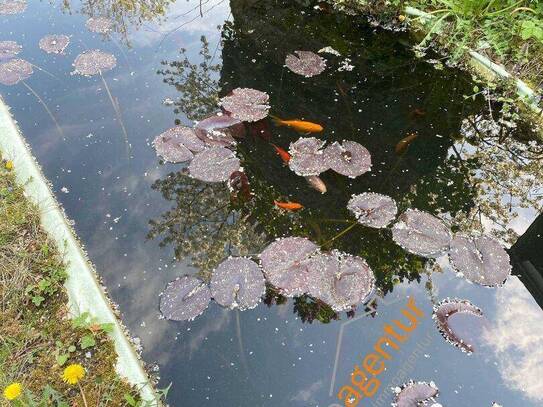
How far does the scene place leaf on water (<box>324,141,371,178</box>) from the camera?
3.02m

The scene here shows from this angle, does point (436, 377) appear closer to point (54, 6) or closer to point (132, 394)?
point (132, 394)

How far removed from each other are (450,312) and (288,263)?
0.91m

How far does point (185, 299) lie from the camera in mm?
2449

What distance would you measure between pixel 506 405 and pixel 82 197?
2658 millimetres

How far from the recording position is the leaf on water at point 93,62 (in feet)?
12.8

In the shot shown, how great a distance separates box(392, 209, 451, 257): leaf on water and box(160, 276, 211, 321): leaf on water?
1157 mm

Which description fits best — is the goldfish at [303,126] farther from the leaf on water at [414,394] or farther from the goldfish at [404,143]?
the leaf on water at [414,394]

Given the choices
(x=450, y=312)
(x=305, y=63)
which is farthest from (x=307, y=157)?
(x=450, y=312)

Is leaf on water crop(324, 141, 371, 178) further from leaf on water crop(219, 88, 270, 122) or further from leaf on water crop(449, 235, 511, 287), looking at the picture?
leaf on water crop(449, 235, 511, 287)

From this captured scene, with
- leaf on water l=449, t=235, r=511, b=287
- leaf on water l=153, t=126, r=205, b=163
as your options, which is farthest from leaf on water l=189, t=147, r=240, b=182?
leaf on water l=449, t=235, r=511, b=287

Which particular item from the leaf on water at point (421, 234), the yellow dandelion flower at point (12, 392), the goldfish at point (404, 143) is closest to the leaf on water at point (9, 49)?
the yellow dandelion flower at point (12, 392)

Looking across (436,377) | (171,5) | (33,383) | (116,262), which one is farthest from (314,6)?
(33,383)

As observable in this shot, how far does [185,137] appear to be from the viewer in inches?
127

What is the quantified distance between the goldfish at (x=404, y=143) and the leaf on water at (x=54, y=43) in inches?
118
